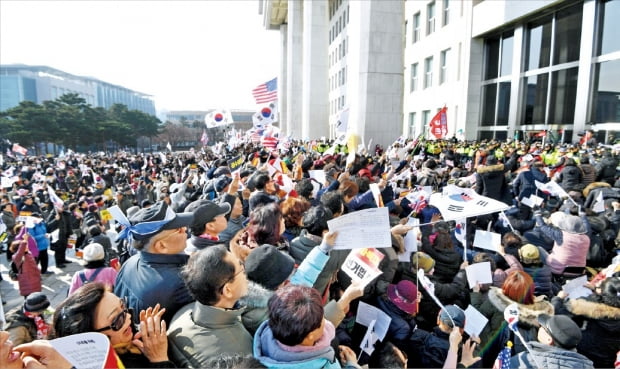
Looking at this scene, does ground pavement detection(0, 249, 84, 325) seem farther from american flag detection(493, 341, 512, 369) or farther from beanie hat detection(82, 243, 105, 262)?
american flag detection(493, 341, 512, 369)

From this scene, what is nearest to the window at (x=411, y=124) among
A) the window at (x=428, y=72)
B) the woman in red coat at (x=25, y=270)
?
the window at (x=428, y=72)

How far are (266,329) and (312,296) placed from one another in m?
0.29

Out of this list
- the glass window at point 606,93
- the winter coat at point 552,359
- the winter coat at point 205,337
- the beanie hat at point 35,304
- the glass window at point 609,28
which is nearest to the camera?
the winter coat at point 205,337

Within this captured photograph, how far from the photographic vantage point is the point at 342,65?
137ft

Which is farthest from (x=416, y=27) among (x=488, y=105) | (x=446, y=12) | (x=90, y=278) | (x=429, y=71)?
(x=90, y=278)

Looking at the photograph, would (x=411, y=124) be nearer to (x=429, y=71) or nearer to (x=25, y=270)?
(x=429, y=71)

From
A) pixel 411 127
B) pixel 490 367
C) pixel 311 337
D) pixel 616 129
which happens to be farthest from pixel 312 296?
pixel 411 127

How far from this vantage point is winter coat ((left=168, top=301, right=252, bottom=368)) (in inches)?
69.8

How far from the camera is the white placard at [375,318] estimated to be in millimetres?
2635

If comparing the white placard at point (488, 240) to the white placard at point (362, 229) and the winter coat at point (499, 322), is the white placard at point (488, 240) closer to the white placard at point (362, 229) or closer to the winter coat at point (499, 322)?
the winter coat at point (499, 322)

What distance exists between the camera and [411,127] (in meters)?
29.1

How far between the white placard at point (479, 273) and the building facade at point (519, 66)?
1599cm

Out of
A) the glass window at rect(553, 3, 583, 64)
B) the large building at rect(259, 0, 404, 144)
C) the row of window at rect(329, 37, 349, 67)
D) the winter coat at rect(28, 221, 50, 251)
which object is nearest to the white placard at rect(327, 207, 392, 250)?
the winter coat at rect(28, 221, 50, 251)

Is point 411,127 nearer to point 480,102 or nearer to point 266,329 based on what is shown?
point 480,102
